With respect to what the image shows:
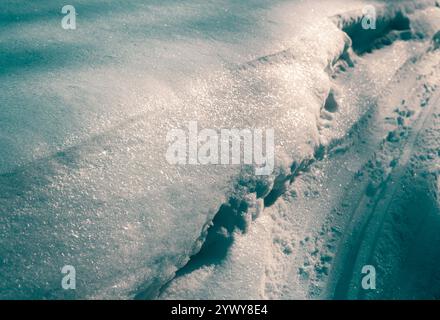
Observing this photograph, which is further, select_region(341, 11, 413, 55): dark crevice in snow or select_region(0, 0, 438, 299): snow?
select_region(341, 11, 413, 55): dark crevice in snow

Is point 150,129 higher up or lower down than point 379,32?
lower down

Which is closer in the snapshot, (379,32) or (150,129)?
(150,129)

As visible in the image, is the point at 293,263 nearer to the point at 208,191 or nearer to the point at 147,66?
the point at 208,191

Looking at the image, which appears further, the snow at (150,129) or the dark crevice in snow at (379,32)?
the dark crevice in snow at (379,32)

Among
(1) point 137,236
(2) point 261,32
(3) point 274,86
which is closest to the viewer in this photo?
(1) point 137,236
